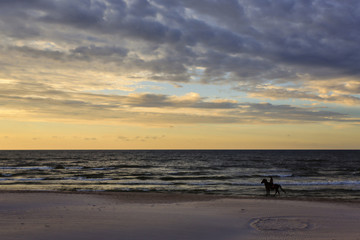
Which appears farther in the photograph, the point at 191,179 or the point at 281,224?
the point at 191,179

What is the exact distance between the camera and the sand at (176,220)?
32.8 feet

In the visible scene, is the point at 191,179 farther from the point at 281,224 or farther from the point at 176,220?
the point at 281,224

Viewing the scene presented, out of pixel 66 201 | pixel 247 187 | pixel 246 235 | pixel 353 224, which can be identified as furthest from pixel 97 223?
pixel 247 187

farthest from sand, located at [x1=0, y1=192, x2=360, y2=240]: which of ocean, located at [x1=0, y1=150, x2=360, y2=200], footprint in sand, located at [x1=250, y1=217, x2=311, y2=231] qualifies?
ocean, located at [x1=0, y1=150, x2=360, y2=200]

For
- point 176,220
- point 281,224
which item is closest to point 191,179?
point 176,220

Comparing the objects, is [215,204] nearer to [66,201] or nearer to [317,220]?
[317,220]

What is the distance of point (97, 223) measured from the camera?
11.4m

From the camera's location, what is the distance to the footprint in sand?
1125 centimetres

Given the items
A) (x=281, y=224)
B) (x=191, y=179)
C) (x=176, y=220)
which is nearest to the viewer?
(x=281, y=224)

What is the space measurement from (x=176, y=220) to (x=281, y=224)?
13.8 ft

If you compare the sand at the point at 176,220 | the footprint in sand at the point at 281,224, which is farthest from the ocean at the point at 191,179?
the footprint in sand at the point at 281,224

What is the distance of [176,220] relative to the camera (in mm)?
12273

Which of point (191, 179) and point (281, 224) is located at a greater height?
point (281, 224)

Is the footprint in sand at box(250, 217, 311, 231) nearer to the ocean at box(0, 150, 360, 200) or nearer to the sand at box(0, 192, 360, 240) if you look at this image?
the sand at box(0, 192, 360, 240)
